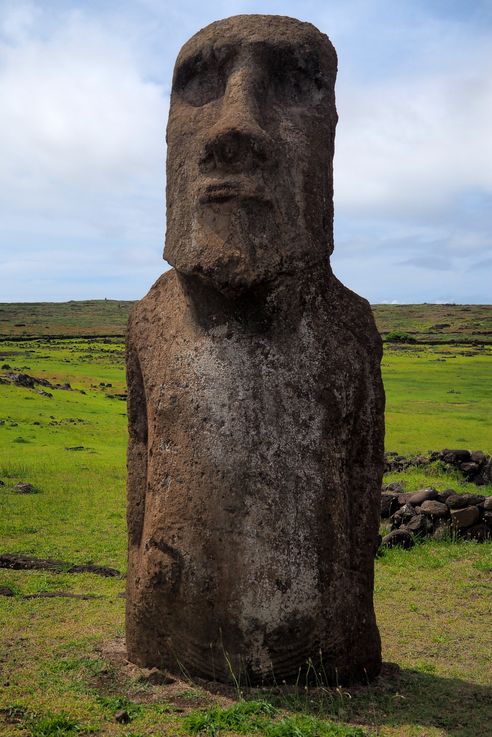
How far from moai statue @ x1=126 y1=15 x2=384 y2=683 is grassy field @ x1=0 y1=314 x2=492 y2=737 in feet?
1.09

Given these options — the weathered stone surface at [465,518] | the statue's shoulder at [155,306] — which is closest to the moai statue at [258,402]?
the statue's shoulder at [155,306]

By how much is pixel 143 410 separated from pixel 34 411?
18.2 meters

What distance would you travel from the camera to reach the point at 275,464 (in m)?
5.11

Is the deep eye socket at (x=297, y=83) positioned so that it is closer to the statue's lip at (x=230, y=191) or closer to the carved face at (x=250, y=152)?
the carved face at (x=250, y=152)

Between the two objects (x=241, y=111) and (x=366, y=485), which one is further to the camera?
(x=366, y=485)

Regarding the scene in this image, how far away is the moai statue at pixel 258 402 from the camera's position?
5.06m

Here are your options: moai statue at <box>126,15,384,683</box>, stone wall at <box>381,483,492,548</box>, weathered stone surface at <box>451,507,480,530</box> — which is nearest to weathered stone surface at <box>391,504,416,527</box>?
stone wall at <box>381,483,492,548</box>

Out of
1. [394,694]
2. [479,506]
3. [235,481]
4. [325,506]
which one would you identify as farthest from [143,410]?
[479,506]

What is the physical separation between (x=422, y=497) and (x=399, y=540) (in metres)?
1.09

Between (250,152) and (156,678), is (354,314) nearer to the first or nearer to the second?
(250,152)

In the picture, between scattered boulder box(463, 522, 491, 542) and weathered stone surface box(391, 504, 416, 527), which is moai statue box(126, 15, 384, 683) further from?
weathered stone surface box(391, 504, 416, 527)

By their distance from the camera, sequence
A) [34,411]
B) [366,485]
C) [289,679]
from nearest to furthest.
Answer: [289,679] < [366,485] < [34,411]

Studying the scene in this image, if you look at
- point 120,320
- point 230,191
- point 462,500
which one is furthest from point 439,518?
point 120,320

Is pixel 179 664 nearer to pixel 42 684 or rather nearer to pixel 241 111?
pixel 42 684
